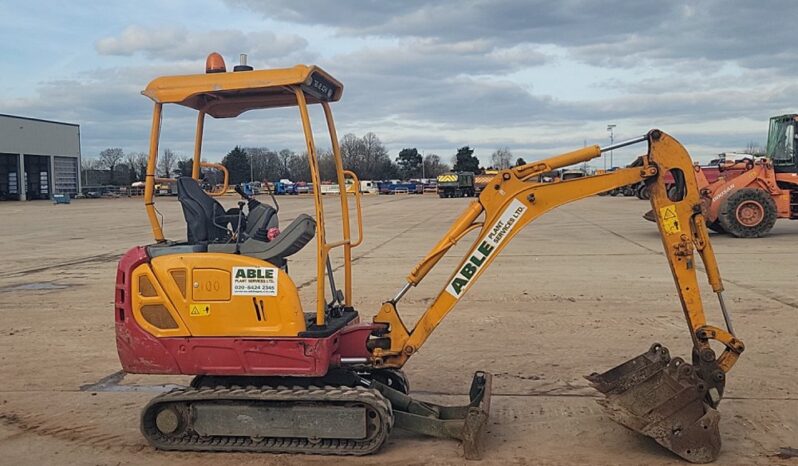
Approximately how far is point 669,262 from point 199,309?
3370mm

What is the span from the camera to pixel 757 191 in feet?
66.8

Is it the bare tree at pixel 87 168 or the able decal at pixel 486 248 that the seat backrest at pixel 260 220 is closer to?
the able decal at pixel 486 248

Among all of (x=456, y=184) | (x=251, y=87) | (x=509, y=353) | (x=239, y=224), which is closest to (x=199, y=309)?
(x=239, y=224)

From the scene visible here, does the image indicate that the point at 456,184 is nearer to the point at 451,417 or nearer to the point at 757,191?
the point at 757,191

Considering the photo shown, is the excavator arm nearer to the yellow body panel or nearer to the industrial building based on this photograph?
the yellow body panel

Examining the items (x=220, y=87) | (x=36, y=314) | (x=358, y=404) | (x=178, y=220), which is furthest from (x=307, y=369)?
(x=178, y=220)

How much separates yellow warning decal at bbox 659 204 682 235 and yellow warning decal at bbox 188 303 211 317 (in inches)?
129

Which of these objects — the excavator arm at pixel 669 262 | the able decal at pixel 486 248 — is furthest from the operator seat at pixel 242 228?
the able decal at pixel 486 248

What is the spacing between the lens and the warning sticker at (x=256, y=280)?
5.29m

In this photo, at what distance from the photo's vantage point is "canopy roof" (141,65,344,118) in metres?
5.30

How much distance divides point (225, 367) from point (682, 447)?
10.4ft

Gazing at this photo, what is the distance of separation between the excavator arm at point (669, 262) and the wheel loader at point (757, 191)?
14416mm

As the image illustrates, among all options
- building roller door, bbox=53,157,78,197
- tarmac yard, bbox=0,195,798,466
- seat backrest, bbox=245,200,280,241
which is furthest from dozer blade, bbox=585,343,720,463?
building roller door, bbox=53,157,78,197

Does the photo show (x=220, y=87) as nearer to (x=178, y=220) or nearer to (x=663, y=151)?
(x=663, y=151)
